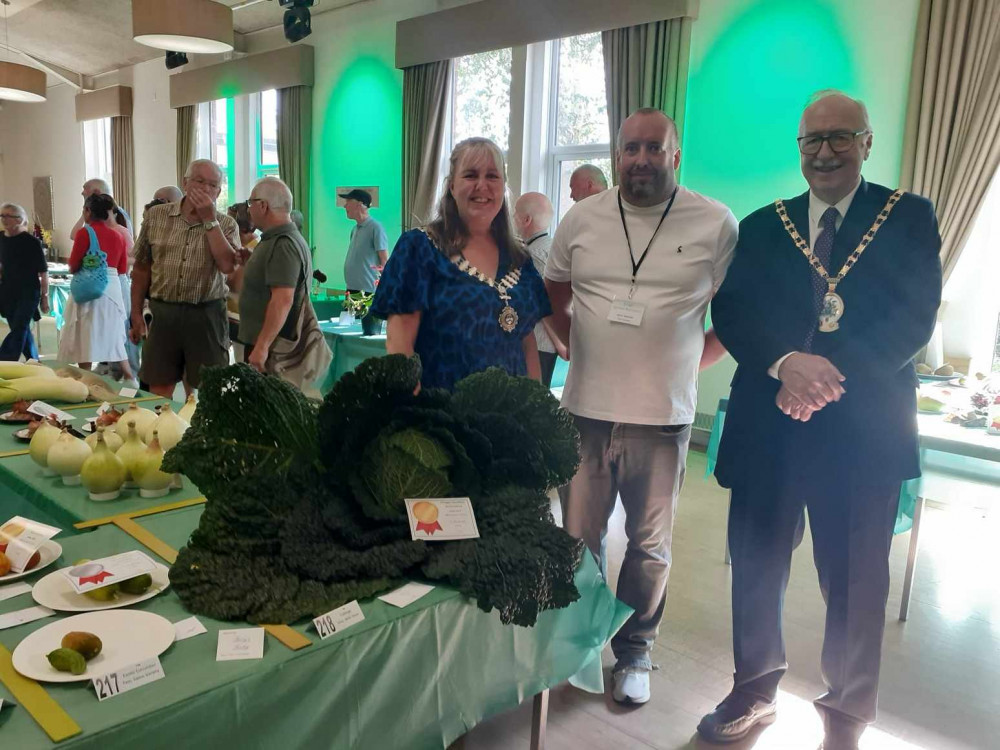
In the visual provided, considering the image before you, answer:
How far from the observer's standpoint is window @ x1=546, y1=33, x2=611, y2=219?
6.17 meters

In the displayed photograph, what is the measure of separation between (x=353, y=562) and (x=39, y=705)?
1.33 ft

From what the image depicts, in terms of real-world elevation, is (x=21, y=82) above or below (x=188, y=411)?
above

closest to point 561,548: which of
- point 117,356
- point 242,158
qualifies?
point 117,356

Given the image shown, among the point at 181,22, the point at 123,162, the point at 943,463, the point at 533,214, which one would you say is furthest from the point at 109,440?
the point at 123,162

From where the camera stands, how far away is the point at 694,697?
2125 millimetres

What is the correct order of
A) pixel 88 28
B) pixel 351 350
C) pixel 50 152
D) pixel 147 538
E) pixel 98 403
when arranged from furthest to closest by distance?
1. pixel 50 152
2. pixel 88 28
3. pixel 351 350
4. pixel 98 403
5. pixel 147 538

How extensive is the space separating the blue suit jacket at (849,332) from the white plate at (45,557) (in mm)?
1382

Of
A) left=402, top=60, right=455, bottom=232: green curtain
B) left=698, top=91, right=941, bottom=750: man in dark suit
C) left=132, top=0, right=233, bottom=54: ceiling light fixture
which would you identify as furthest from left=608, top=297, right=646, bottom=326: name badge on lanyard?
left=402, top=60, right=455, bottom=232: green curtain

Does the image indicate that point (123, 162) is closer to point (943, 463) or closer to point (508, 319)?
point (508, 319)

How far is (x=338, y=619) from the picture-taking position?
41.3 inches

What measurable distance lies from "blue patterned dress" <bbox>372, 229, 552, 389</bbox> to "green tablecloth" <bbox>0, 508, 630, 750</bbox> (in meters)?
0.61

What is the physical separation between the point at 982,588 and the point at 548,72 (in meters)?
5.04

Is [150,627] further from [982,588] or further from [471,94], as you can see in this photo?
[471,94]

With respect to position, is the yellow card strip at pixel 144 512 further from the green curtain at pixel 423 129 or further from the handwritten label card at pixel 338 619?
the green curtain at pixel 423 129
